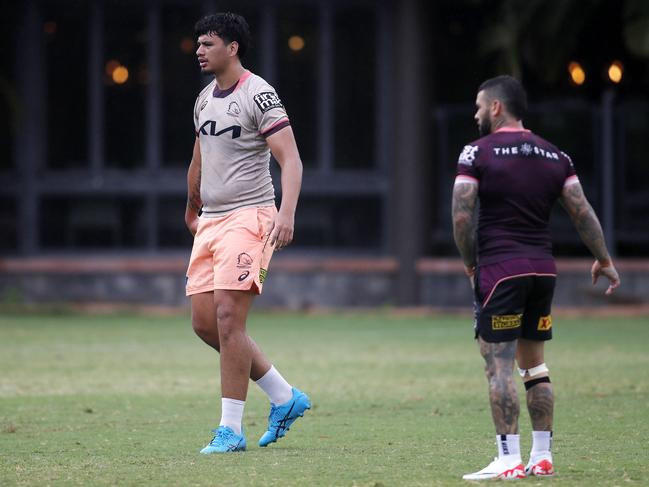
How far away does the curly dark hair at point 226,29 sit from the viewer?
7.74 meters

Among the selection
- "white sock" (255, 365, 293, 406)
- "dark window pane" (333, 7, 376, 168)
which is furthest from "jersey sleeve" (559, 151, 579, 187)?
"dark window pane" (333, 7, 376, 168)

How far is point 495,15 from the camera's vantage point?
845 inches

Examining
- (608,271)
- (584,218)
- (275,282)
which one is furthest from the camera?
(275,282)

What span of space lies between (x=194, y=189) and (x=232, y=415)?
1.34 m

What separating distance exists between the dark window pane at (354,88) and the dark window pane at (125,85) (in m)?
2.88

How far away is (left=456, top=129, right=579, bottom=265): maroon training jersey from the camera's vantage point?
21.4ft

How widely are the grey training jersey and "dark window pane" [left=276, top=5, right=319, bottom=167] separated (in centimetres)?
1370

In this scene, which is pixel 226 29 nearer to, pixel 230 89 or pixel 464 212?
pixel 230 89

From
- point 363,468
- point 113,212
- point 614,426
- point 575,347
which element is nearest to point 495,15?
point 113,212

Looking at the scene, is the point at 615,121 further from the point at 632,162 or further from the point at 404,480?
the point at 404,480

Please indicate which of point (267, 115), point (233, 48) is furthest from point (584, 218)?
point (233, 48)

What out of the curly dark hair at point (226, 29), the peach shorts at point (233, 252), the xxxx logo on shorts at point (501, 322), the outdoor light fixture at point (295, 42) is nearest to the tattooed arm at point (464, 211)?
the xxxx logo on shorts at point (501, 322)

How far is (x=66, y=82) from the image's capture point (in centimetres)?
2162

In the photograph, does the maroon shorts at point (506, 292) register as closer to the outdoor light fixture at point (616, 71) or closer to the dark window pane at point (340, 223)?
the dark window pane at point (340, 223)
